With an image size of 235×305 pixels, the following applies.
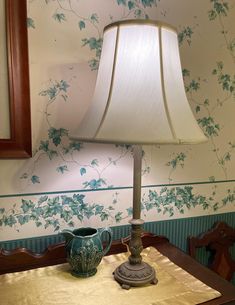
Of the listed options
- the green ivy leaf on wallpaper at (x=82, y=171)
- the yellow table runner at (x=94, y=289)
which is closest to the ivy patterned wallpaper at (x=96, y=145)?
the green ivy leaf on wallpaper at (x=82, y=171)

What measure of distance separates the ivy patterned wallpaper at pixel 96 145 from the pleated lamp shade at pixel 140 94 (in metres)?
0.31

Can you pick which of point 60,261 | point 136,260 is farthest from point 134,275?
point 60,261

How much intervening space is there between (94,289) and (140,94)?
55 cm

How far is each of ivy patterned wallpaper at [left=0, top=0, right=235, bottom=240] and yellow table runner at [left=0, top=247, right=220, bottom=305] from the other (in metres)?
0.22

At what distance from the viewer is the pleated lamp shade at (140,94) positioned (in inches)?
28.1

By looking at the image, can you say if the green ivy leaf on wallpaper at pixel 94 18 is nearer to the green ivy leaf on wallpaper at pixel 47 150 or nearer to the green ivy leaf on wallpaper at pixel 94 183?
the green ivy leaf on wallpaper at pixel 47 150

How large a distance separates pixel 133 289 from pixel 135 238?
0.46ft

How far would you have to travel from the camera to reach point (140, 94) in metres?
0.73

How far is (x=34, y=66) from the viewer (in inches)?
39.6

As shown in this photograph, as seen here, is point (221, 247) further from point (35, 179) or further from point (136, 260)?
point (35, 179)

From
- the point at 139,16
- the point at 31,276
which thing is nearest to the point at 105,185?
the point at 31,276

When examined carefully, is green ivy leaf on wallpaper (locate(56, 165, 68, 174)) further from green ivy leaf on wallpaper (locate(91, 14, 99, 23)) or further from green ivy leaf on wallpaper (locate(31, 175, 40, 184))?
green ivy leaf on wallpaper (locate(91, 14, 99, 23))

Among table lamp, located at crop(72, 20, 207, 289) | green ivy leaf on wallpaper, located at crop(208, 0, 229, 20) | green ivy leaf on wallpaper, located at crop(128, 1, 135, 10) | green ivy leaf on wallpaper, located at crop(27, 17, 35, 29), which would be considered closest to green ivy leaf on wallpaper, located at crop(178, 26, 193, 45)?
green ivy leaf on wallpaper, located at crop(208, 0, 229, 20)

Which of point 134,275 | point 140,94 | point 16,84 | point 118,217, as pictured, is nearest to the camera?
point 140,94
